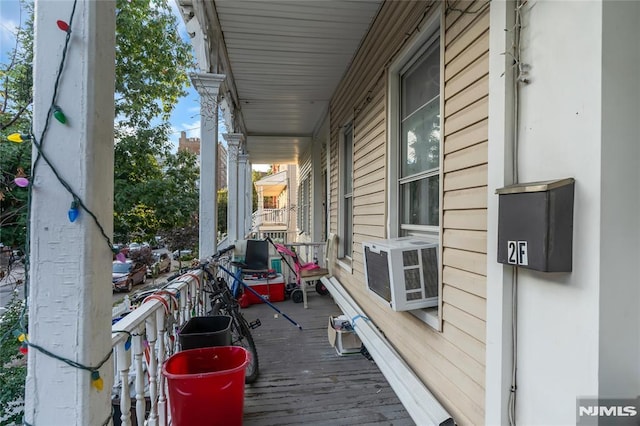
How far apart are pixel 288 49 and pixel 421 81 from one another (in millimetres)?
1886

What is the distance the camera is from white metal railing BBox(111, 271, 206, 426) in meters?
1.44

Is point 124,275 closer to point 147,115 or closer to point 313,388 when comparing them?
point 147,115

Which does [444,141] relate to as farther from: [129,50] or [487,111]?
[129,50]

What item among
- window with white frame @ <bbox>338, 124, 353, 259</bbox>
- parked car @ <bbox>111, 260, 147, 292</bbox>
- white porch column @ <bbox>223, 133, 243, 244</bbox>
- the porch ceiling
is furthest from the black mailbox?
parked car @ <bbox>111, 260, 147, 292</bbox>

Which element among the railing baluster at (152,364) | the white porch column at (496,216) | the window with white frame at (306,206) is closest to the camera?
the white porch column at (496,216)

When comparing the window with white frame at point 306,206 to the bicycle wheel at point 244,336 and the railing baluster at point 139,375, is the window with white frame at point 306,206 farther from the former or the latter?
the railing baluster at point 139,375

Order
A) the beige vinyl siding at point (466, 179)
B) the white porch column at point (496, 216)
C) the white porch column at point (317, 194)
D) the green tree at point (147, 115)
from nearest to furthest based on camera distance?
1. the white porch column at point (496, 216)
2. the beige vinyl siding at point (466, 179)
3. the green tree at point (147, 115)
4. the white porch column at point (317, 194)

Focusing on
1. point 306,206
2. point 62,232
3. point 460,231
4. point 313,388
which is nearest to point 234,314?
point 313,388

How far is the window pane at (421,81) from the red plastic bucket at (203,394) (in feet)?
7.10

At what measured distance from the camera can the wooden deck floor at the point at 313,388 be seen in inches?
88.7

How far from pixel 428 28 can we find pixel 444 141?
0.89 m

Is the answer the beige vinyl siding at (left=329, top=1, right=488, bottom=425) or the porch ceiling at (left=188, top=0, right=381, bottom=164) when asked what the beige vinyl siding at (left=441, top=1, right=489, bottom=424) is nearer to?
the beige vinyl siding at (left=329, top=1, right=488, bottom=425)

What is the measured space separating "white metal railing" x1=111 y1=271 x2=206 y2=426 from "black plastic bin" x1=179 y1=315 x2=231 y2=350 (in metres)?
0.10

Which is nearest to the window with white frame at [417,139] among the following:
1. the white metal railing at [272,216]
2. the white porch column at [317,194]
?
the white porch column at [317,194]
